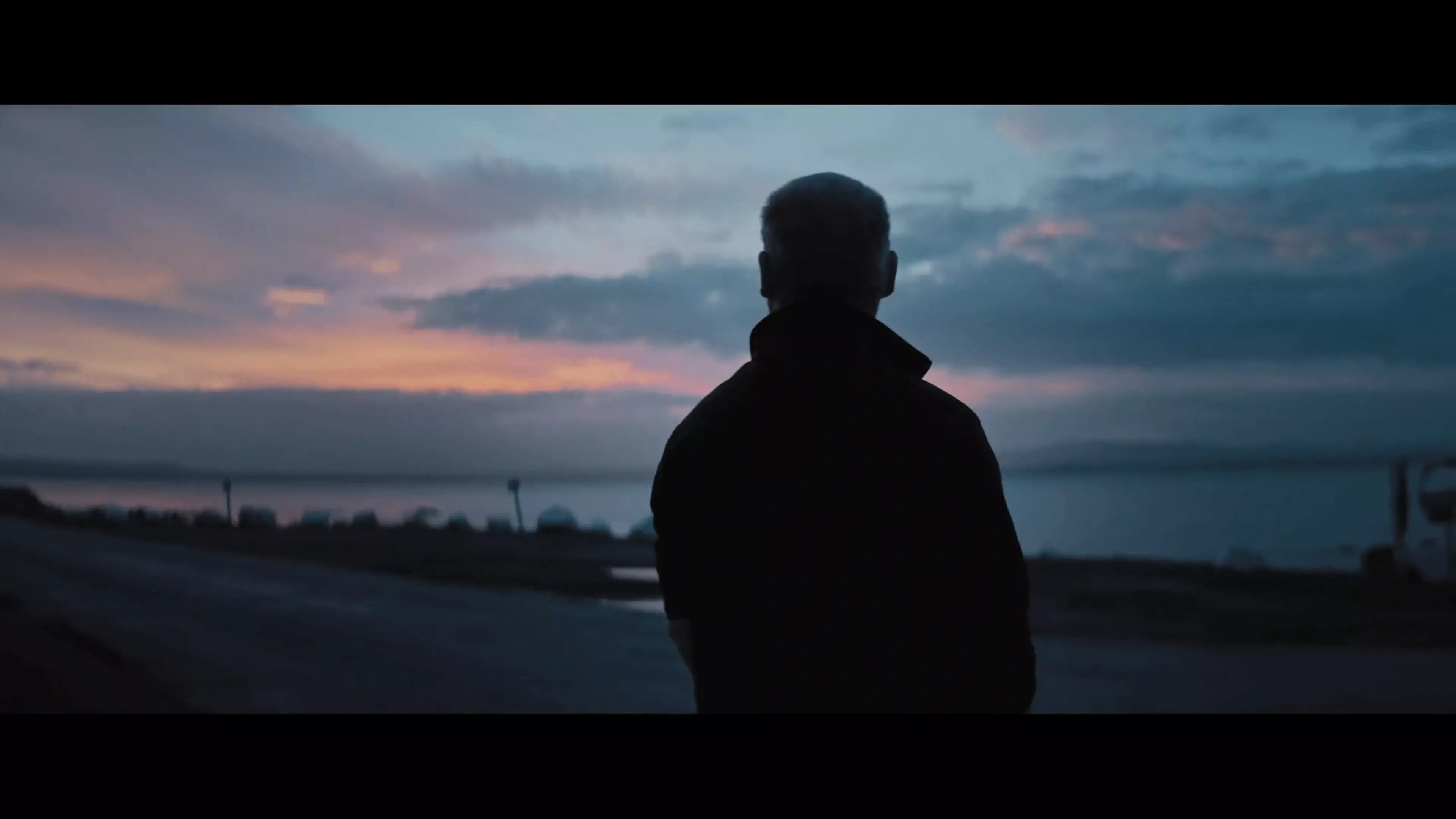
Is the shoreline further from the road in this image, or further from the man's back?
the man's back

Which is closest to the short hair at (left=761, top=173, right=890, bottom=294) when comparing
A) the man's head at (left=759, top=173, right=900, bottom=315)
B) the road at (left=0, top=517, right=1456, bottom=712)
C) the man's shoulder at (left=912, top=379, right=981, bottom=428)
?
the man's head at (left=759, top=173, right=900, bottom=315)

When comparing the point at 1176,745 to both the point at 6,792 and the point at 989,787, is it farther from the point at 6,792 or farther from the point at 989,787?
the point at 6,792

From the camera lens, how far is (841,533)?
1180 millimetres

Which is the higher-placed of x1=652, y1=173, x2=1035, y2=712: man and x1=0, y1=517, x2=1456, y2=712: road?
x1=652, y1=173, x2=1035, y2=712: man

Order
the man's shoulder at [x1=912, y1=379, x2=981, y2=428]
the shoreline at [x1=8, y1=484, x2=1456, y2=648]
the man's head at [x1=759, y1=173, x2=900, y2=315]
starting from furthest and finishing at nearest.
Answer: the shoreline at [x1=8, y1=484, x2=1456, y2=648]
the man's head at [x1=759, y1=173, x2=900, y2=315]
the man's shoulder at [x1=912, y1=379, x2=981, y2=428]

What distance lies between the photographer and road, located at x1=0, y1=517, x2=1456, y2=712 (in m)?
3.78

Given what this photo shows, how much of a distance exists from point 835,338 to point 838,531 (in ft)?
0.85

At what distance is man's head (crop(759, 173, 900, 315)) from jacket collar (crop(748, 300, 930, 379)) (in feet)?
0.15

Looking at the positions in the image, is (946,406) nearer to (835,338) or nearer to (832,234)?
(835,338)

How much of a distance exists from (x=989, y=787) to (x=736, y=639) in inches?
67.9

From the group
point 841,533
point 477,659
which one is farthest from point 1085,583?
point 841,533
